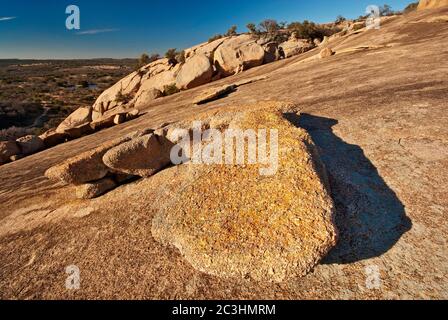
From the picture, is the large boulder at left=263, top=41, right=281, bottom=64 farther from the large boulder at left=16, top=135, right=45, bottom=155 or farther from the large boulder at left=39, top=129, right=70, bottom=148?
the large boulder at left=16, top=135, right=45, bottom=155

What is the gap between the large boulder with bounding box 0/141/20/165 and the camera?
15320mm

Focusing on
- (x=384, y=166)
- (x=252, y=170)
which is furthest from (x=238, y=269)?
(x=384, y=166)

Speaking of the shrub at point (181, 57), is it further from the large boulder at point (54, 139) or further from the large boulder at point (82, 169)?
the large boulder at point (82, 169)

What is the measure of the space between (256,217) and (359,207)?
2.10 metres

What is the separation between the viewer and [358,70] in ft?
46.7

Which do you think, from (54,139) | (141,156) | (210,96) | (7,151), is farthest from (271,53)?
(141,156)

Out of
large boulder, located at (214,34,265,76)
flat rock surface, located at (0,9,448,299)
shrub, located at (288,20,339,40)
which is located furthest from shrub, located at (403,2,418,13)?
flat rock surface, located at (0,9,448,299)

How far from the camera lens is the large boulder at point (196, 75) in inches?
1032

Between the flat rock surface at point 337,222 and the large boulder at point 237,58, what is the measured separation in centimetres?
1770

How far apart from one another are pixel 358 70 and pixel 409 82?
3.71 metres

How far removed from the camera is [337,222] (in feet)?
17.5

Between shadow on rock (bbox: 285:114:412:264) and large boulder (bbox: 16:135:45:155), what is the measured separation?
1527cm
